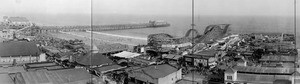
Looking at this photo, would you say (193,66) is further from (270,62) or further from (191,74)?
(270,62)

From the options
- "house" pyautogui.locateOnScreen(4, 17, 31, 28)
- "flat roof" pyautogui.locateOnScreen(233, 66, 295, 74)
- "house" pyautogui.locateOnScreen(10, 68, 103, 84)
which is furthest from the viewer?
"house" pyautogui.locateOnScreen(4, 17, 31, 28)

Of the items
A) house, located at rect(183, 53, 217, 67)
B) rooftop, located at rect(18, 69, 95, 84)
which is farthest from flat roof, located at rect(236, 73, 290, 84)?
rooftop, located at rect(18, 69, 95, 84)

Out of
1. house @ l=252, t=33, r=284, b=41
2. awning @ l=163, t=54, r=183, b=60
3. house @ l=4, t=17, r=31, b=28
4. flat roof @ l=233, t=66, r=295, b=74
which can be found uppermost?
house @ l=4, t=17, r=31, b=28

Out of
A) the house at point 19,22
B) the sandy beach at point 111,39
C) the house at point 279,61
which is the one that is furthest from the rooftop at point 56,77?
the house at point 19,22

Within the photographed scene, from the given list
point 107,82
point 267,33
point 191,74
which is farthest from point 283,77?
point 267,33

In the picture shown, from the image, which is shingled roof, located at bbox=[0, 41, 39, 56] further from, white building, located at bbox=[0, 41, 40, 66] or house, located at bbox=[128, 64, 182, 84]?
house, located at bbox=[128, 64, 182, 84]

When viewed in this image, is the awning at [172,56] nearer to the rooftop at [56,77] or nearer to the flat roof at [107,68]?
the flat roof at [107,68]
